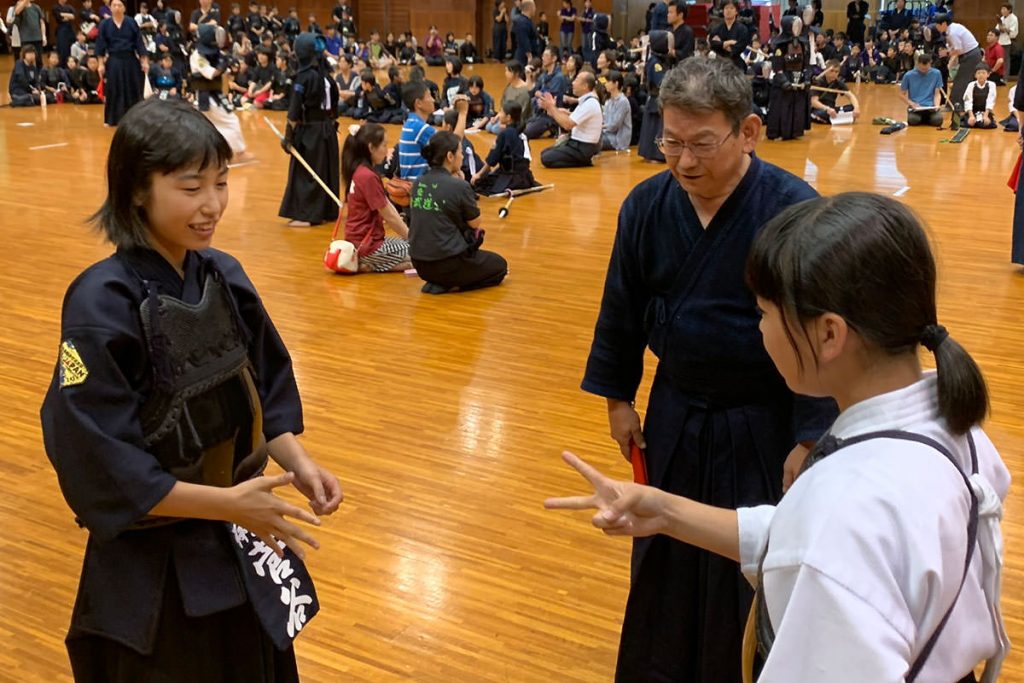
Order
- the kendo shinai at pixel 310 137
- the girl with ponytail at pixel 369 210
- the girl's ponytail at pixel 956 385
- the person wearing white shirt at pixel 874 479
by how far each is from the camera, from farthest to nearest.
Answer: the kendo shinai at pixel 310 137
the girl with ponytail at pixel 369 210
the girl's ponytail at pixel 956 385
the person wearing white shirt at pixel 874 479

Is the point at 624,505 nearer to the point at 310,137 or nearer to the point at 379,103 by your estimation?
the point at 310,137

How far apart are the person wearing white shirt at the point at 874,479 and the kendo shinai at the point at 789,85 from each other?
1451 centimetres

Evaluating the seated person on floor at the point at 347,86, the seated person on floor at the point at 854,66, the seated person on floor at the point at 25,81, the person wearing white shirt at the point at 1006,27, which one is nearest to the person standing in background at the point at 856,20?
the seated person on floor at the point at 854,66

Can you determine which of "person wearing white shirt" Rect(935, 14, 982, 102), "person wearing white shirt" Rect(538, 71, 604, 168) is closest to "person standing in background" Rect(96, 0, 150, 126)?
"person wearing white shirt" Rect(538, 71, 604, 168)

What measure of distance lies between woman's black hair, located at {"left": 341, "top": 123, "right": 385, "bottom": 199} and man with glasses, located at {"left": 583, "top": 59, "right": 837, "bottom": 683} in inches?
227

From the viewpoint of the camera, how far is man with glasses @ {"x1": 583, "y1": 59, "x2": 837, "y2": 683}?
2523 millimetres

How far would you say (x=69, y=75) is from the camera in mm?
20234

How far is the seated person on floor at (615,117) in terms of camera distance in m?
14.1

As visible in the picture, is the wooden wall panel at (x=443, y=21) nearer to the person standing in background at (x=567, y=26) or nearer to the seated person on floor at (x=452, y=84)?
the person standing in background at (x=567, y=26)

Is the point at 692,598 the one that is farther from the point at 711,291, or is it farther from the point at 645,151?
the point at 645,151

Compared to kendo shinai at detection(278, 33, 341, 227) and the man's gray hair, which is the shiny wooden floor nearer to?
kendo shinai at detection(278, 33, 341, 227)

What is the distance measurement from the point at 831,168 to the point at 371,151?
254 inches

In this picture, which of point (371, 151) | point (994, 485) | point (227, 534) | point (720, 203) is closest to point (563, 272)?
point (371, 151)

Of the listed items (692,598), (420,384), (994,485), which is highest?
(994,485)
